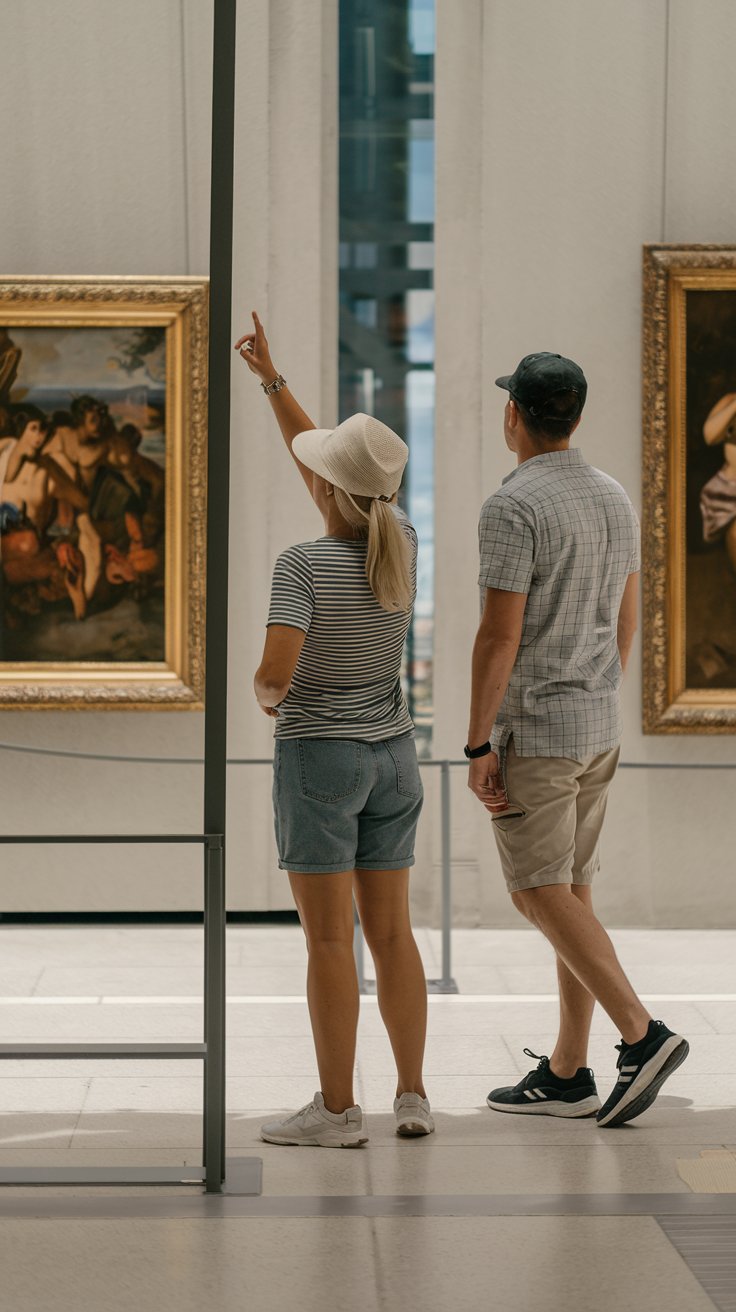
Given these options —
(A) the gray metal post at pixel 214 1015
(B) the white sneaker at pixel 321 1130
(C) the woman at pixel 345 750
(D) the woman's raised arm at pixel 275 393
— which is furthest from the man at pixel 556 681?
(A) the gray metal post at pixel 214 1015

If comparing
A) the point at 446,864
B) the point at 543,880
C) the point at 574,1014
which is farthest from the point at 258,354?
the point at 446,864

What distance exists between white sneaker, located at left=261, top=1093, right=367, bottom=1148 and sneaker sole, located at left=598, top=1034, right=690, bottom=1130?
2.37 feet

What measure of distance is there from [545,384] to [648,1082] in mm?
1956

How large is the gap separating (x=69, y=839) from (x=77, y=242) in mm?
4610

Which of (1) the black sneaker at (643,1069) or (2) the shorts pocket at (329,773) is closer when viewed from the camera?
(2) the shorts pocket at (329,773)

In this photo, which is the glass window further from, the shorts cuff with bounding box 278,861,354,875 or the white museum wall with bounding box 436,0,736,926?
the shorts cuff with bounding box 278,861,354,875

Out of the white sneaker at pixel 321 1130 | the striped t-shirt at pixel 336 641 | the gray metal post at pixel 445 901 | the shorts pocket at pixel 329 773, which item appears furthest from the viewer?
the gray metal post at pixel 445 901

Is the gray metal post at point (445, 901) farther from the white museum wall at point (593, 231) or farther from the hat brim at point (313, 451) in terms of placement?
the hat brim at point (313, 451)

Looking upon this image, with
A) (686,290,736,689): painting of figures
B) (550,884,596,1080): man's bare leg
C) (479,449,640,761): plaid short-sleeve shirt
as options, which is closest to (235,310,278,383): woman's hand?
(479,449,640,761): plaid short-sleeve shirt

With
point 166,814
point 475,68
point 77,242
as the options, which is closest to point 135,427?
point 77,242

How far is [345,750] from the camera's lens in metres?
4.25

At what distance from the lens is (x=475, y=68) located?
7.80 metres

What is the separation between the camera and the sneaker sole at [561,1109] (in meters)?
4.68

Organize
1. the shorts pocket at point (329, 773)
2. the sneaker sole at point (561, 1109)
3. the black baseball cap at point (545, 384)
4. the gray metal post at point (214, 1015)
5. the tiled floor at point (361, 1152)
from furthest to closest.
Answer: the sneaker sole at point (561, 1109) < the black baseball cap at point (545, 384) < the shorts pocket at point (329, 773) < the gray metal post at point (214, 1015) < the tiled floor at point (361, 1152)
